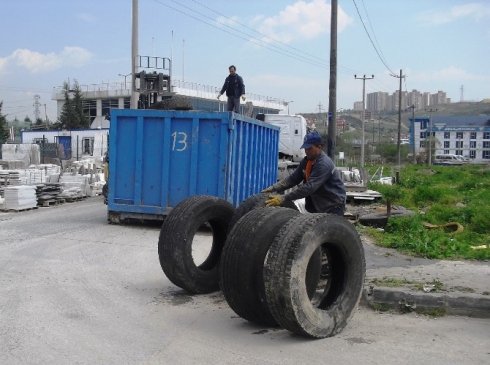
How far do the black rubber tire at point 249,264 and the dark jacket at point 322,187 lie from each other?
717 mm

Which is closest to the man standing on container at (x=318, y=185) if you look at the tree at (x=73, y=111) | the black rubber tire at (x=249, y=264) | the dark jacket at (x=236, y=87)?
the black rubber tire at (x=249, y=264)

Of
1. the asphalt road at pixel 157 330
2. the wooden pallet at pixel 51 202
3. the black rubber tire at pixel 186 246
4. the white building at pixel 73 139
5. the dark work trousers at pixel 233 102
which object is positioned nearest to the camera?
the asphalt road at pixel 157 330

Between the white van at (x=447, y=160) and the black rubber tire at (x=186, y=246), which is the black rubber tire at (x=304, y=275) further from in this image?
the white van at (x=447, y=160)

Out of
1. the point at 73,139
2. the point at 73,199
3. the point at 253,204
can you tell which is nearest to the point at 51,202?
the point at 73,199

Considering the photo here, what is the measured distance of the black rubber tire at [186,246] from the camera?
6.98m

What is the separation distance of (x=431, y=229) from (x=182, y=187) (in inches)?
217

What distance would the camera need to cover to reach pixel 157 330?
18.6 ft

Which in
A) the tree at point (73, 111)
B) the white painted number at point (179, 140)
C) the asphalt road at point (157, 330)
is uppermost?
the tree at point (73, 111)

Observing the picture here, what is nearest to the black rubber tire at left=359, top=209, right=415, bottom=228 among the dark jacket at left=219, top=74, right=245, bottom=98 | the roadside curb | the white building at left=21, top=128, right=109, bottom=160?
the dark jacket at left=219, top=74, right=245, bottom=98

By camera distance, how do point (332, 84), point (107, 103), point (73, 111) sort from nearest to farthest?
point (332, 84)
point (73, 111)
point (107, 103)

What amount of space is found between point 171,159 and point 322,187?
20.1ft

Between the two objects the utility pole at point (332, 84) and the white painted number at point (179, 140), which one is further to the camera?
the utility pole at point (332, 84)

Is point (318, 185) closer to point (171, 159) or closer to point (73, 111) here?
point (171, 159)

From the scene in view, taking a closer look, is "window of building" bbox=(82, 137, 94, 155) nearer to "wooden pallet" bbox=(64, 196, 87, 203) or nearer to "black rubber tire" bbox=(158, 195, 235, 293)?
"wooden pallet" bbox=(64, 196, 87, 203)
